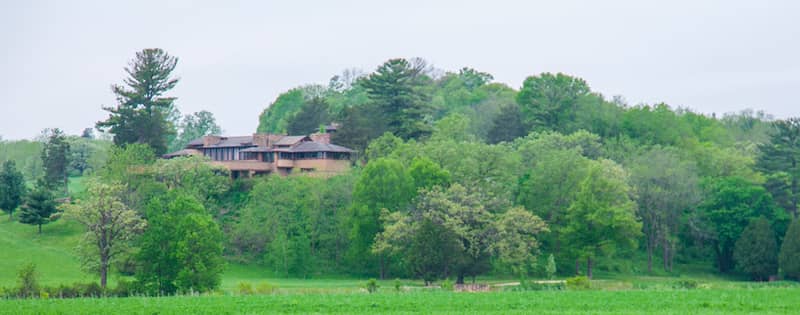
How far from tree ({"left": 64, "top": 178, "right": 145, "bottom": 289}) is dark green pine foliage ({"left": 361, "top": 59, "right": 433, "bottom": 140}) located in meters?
35.8

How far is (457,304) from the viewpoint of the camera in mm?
41469

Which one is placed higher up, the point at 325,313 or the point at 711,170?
the point at 711,170

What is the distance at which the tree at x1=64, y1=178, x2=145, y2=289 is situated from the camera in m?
64.7

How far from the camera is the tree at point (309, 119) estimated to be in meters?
107

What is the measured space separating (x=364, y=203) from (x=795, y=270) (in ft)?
106

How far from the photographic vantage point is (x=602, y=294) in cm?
4581

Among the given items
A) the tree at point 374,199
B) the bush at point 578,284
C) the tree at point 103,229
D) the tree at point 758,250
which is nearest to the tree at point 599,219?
the tree at point 758,250

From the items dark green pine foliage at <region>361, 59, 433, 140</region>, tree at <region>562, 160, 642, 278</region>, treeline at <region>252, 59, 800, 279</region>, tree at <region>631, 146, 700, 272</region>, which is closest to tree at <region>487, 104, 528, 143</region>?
treeline at <region>252, 59, 800, 279</region>

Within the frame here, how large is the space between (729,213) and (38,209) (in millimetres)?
56161

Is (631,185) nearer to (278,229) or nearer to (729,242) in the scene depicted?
(729,242)

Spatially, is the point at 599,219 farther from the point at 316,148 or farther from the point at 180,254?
the point at 180,254

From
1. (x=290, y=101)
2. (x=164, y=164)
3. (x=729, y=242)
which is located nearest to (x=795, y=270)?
(x=729, y=242)

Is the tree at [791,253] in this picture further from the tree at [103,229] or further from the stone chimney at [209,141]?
the stone chimney at [209,141]

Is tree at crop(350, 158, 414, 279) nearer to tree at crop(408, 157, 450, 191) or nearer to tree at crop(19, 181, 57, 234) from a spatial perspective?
tree at crop(408, 157, 450, 191)
